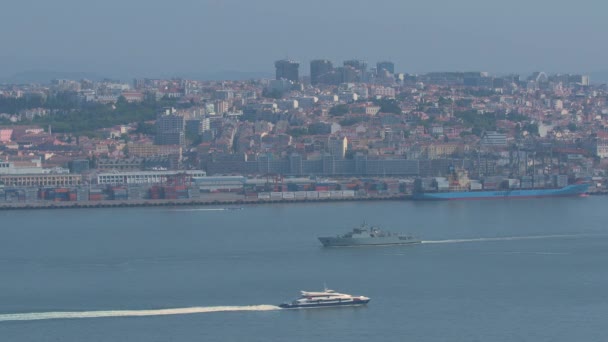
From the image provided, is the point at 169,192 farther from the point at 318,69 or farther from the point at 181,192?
the point at 318,69

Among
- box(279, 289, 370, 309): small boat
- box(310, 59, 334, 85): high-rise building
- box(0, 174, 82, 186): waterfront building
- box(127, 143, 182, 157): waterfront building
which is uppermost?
box(310, 59, 334, 85): high-rise building

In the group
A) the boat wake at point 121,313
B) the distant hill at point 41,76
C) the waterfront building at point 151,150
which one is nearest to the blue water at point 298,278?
the boat wake at point 121,313

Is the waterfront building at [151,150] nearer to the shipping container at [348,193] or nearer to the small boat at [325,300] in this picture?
the shipping container at [348,193]

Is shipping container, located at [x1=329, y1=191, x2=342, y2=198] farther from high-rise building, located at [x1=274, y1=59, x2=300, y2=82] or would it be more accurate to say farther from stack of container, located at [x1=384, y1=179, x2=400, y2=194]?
high-rise building, located at [x1=274, y1=59, x2=300, y2=82]

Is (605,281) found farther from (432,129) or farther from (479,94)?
(479,94)

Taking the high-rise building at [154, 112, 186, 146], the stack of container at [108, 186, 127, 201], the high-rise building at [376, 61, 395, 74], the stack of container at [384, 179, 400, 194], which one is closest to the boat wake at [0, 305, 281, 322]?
the stack of container at [108, 186, 127, 201]

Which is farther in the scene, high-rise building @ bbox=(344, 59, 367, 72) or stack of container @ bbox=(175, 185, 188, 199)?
high-rise building @ bbox=(344, 59, 367, 72)

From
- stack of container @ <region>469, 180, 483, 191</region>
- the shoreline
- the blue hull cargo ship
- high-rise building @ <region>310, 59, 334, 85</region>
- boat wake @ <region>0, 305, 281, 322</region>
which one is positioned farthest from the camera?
high-rise building @ <region>310, 59, 334, 85</region>

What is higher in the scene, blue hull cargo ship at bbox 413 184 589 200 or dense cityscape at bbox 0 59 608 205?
dense cityscape at bbox 0 59 608 205

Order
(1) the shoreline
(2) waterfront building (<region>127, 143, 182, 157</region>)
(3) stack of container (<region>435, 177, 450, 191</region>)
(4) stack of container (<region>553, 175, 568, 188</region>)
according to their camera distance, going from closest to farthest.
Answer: (1) the shoreline < (3) stack of container (<region>435, 177, 450, 191</region>) < (4) stack of container (<region>553, 175, 568, 188</region>) < (2) waterfront building (<region>127, 143, 182, 157</region>)
